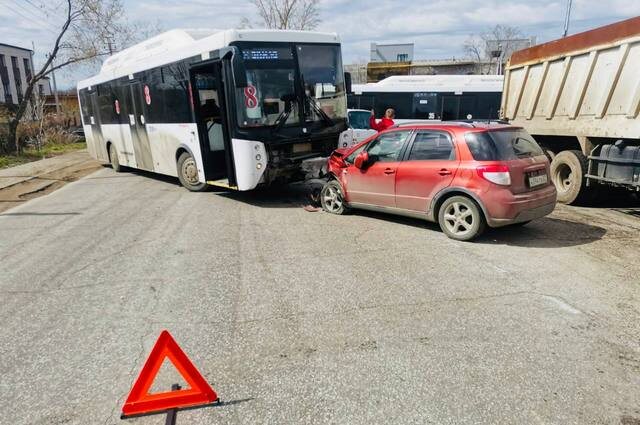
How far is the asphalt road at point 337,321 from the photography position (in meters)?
2.93

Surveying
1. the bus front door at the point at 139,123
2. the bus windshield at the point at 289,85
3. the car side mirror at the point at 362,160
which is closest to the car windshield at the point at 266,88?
the bus windshield at the point at 289,85

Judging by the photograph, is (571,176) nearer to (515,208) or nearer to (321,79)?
(515,208)

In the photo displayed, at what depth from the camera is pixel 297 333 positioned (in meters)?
3.81

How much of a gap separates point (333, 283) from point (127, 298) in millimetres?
2216

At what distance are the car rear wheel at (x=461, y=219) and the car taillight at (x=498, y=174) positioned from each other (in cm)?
42

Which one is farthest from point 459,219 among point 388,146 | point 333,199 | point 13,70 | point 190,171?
point 13,70

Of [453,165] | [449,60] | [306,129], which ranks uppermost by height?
[449,60]

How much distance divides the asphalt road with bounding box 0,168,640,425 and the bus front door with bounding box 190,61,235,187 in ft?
8.66

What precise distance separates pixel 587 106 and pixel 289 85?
5504 mm

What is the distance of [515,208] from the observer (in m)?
5.70

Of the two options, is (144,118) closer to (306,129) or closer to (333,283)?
(306,129)

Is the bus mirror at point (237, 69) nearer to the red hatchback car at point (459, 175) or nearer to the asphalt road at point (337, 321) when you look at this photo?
the red hatchback car at point (459, 175)

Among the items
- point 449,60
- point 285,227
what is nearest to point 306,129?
point 285,227

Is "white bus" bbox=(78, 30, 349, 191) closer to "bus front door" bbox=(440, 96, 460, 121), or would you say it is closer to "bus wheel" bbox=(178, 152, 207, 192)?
"bus wheel" bbox=(178, 152, 207, 192)
